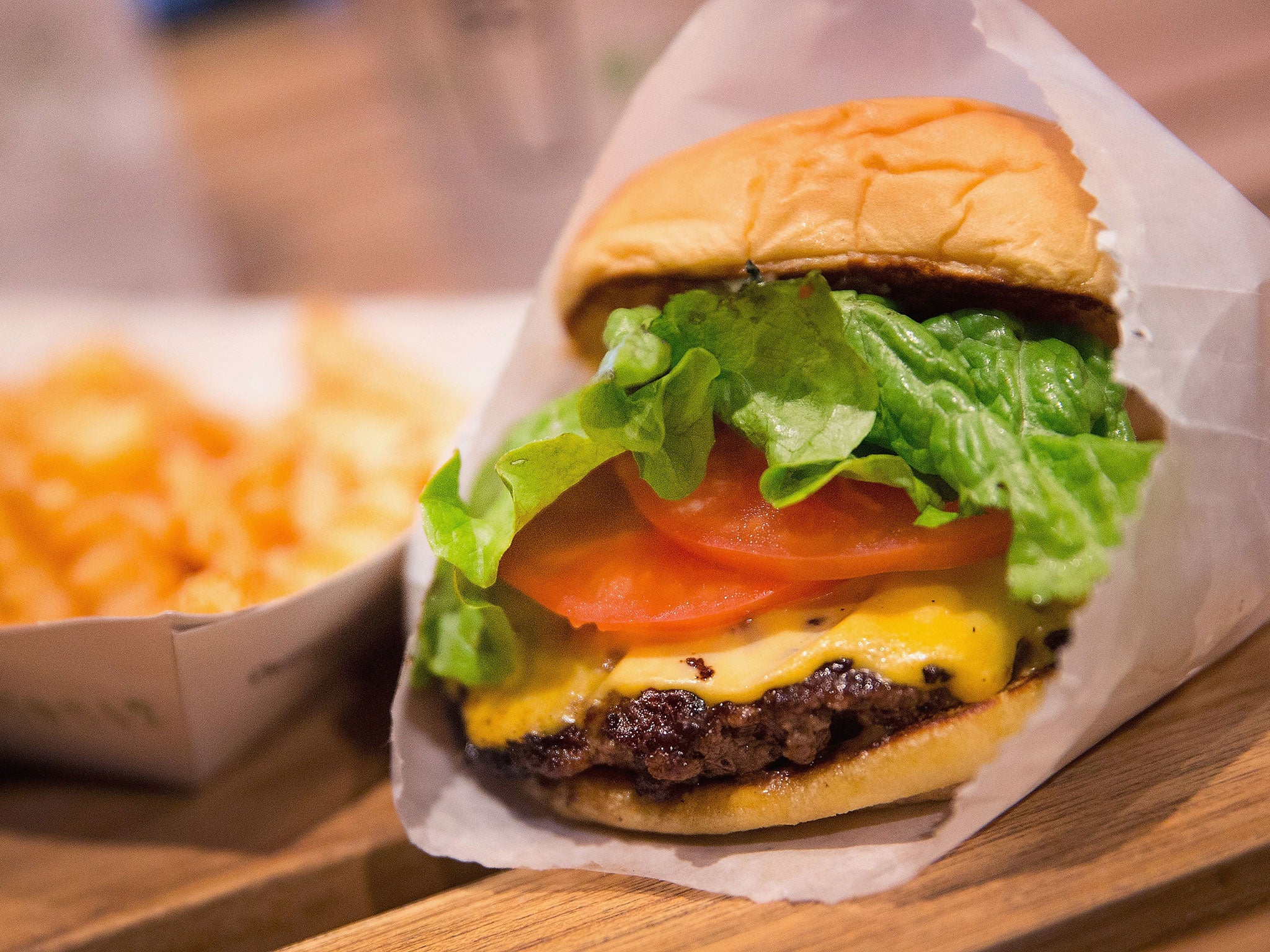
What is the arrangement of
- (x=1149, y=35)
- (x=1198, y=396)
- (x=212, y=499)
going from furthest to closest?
(x=1149, y=35) < (x=212, y=499) < (x=1198, y=396)

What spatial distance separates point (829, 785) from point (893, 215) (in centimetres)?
68

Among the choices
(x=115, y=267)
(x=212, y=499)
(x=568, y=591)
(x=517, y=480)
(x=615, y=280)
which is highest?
(x=615, y=280)

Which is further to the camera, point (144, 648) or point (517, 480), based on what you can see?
point (144, 648)

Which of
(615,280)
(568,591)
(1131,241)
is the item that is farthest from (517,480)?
(1131,241)

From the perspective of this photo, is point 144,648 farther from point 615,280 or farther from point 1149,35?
point 1149,35

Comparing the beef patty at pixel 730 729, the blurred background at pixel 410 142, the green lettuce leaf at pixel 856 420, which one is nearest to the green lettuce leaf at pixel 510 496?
the green lettuce leaf at pixel 856 420

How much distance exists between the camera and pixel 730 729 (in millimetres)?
1156

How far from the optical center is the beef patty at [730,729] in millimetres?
1102

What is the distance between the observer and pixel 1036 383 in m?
1.12

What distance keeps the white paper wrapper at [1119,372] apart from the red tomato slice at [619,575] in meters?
0.26

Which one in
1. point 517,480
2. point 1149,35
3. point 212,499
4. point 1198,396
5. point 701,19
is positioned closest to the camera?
point 1198,396

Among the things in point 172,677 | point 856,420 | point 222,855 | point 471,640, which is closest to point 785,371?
point 856,420

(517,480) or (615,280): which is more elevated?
(615,280)

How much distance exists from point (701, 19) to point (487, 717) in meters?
1.09
